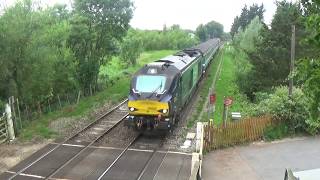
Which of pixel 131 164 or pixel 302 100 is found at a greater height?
pixel 302 100

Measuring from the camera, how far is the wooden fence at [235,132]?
17125 millimetres

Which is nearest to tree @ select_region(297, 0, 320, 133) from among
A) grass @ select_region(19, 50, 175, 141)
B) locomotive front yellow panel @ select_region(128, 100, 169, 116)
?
locomotive front yellow panel @ select_region(128, 100, 169, 116)

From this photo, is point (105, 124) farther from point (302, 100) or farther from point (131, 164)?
point (302, 100)

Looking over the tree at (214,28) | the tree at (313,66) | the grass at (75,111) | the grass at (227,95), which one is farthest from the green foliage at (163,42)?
the tree at (313,66)

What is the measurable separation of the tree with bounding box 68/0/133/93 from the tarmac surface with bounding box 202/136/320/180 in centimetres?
1490

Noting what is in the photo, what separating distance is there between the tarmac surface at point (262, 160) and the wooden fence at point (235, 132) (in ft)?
1.12

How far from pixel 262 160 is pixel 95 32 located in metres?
17.8

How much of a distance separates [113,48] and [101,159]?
678 inches

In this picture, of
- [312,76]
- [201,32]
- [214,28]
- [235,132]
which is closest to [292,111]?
[235,132]

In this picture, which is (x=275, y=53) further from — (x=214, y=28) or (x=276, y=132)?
(x=214, y=28)

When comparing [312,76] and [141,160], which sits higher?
[312,76]

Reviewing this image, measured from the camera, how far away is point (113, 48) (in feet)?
105

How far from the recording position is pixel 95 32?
30375mm

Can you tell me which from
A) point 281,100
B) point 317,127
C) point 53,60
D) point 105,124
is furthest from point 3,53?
point 317,127
